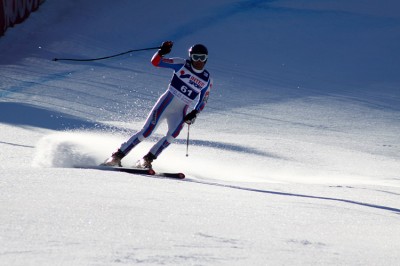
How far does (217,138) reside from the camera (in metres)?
12.0

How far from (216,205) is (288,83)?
1118cm

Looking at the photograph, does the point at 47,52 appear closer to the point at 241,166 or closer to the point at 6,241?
the point at 241,166

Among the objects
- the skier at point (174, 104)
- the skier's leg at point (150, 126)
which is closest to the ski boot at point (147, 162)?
the skier at point (174, 104)

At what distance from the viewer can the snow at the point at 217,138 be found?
437cm

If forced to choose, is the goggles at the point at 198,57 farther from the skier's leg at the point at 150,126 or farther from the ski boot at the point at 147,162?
the ski boot at the point at 147,162

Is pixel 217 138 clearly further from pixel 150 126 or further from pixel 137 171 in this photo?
pixel 137 171

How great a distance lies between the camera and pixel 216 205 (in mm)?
5621

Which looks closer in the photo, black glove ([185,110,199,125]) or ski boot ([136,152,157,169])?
black glove ([185,110,199,125])

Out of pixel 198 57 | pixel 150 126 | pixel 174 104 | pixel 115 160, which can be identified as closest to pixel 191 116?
pixel 174 104

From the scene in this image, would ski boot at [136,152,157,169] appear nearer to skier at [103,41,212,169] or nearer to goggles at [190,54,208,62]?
skier at [103,41,212,169]

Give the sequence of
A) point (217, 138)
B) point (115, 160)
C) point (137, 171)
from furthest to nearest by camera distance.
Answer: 1. point (217, 138)
2. point (115, 160)
3. point (137, 171)

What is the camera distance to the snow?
4367 millimetres

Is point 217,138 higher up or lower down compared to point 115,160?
lower down

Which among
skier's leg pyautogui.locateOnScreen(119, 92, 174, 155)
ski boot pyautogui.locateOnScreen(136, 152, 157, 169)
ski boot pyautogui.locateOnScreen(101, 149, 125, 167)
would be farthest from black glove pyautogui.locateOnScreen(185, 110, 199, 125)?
ski boot pyautogui.locateOnScreen(101, 149, 125, 167)
